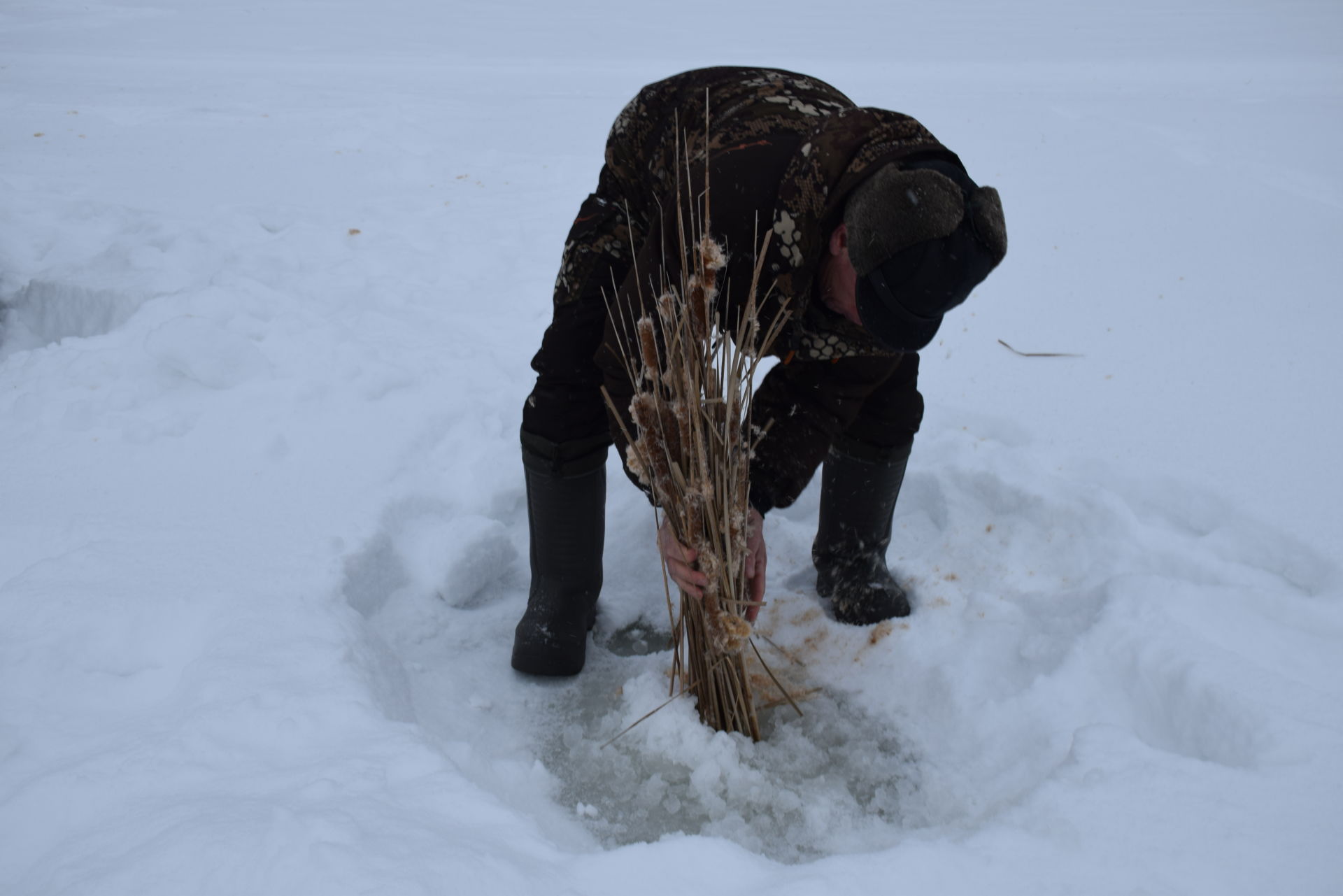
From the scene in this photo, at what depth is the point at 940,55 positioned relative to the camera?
7199mm

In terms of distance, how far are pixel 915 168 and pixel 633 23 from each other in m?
9.21

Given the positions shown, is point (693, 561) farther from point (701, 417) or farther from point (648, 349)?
point (648, 349)

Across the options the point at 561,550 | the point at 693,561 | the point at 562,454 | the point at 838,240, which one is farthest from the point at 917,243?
the point at 561,550

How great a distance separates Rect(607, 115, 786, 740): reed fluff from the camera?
1.20 meters

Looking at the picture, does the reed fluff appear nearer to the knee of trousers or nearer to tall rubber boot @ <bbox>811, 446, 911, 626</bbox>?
the knee of trousers

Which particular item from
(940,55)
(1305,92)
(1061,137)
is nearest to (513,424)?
(1061,137)

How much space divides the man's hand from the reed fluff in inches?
0.6

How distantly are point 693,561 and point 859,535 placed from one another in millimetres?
554

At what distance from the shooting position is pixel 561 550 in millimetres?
1719

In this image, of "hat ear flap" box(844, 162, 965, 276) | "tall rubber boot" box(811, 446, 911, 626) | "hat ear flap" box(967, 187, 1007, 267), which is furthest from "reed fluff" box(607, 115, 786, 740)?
"tall rubber boot" box(811, 446, 911, 626)

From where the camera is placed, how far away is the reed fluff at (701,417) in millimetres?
1200

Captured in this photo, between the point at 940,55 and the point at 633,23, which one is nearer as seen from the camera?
the point at 940,55

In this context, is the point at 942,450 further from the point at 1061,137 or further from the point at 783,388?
the point at 1061,137

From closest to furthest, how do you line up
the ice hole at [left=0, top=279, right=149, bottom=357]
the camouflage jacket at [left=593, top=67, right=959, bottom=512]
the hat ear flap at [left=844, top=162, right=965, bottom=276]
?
1. the hat ear flap at [left=844, top=162, right=965, bottom=276]
2. the camouflage jacket at [left=593, top=67, right=959, bottom=512]
3. the ice hole at [left=0, top=279, right=149, bottom=357]
